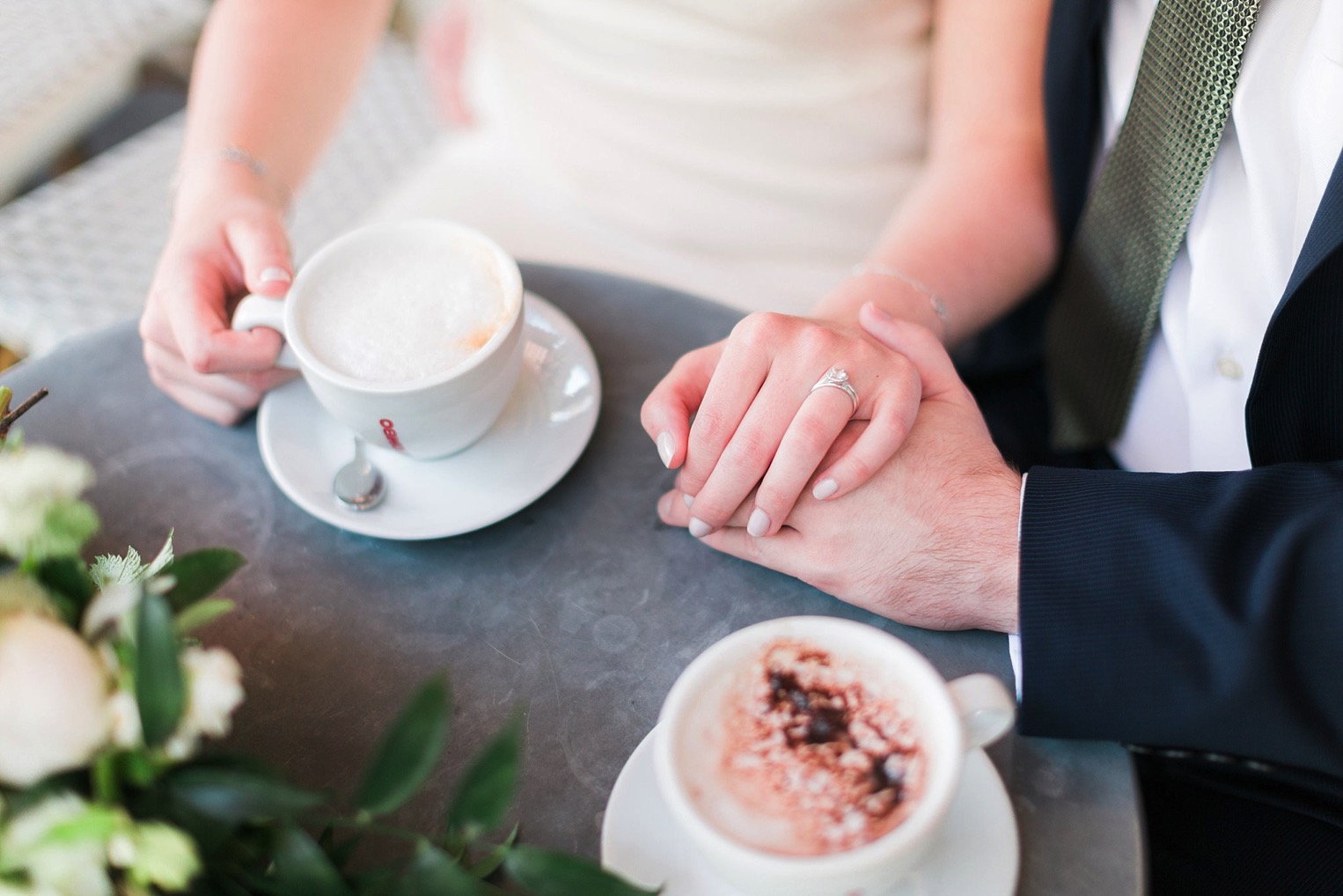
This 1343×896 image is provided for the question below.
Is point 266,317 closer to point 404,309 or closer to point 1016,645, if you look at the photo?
point 404,309

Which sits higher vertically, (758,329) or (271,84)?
(758,329)

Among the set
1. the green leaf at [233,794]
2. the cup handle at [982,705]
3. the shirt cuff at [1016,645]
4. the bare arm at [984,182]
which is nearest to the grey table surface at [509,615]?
the shirt cuff at [1016,645]

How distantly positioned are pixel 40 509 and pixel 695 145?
39.6 inches

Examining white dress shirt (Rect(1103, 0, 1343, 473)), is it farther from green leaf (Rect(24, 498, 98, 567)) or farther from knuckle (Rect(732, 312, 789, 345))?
green leaf (Rect(24, 498, 98, 567))

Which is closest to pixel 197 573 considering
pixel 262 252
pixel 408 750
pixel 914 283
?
pixel 408 750

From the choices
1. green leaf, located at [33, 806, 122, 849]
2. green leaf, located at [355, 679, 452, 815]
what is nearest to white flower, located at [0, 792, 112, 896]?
green leaf, located at [33, 806, 122, 849]

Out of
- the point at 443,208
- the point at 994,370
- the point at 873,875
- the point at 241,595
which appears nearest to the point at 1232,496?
the point at 873,875

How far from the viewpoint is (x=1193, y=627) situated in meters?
0.65

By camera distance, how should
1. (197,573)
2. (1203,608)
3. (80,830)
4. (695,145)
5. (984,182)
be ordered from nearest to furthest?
1. (80,830)
2. (197,573)
3. (1203,608)
4. (984,182)
5. (695,145)

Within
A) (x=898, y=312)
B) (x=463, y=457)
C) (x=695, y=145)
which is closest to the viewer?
(x=463, y=457)

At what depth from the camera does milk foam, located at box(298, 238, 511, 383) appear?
762mm

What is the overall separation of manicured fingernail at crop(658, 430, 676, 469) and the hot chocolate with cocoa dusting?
243mm

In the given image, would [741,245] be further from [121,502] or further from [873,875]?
[873,875]

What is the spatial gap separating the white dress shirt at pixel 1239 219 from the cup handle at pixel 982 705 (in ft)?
1.60
